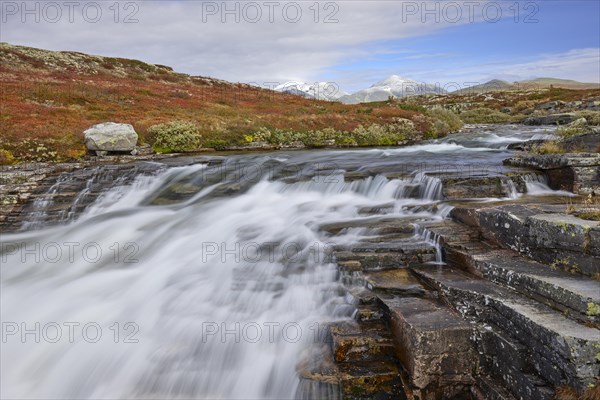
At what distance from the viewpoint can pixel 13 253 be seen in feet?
33.9

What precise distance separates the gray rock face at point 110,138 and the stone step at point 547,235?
16539 mm

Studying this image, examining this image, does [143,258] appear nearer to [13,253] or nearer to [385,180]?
[13,253]

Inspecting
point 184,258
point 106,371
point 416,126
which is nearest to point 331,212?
point 184,258

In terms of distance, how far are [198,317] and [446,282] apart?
166 inches

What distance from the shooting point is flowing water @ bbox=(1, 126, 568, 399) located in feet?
20.4

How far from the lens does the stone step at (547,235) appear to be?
17.0ft

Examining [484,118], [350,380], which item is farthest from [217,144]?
[484,118]

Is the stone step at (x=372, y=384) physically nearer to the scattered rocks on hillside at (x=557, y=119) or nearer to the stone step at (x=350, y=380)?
the stone step at (x=350, y=380)

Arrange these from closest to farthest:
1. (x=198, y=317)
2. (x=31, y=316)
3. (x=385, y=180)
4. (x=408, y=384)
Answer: (x=408, y=384) → (x=198, y=317) → (x=31, y=316) → (x=385, y=180)

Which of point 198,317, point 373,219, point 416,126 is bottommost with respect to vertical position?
point 198,317

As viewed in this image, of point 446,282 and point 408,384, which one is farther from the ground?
point 446,282

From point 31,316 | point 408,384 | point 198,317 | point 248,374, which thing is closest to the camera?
point 408,384

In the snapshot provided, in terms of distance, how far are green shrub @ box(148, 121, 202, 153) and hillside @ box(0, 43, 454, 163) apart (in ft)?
1.91

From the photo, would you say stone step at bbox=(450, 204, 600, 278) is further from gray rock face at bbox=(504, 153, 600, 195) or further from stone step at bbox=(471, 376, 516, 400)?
gray rock face at bbox=(504, 153, 600, 195)
